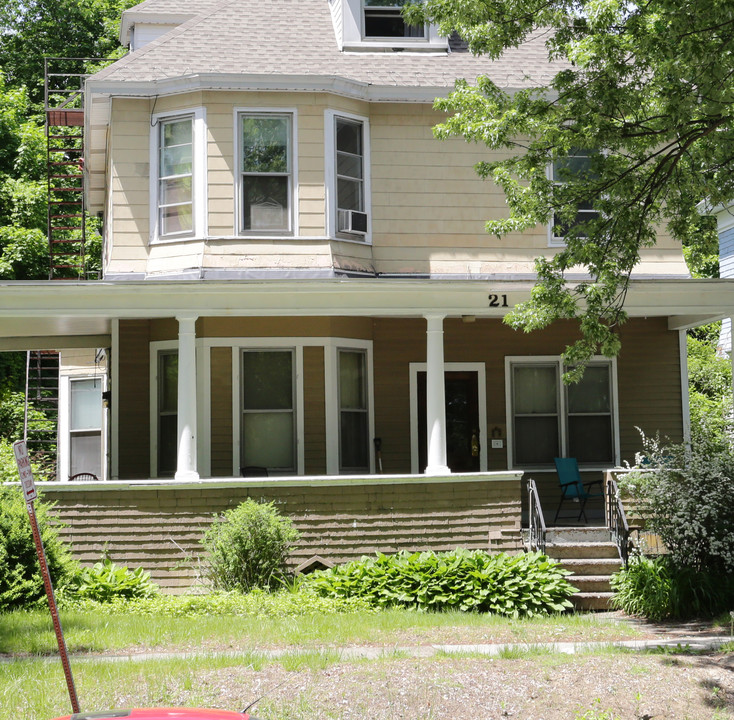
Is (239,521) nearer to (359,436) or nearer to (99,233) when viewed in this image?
(359,436)

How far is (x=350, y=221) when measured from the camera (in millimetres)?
14609

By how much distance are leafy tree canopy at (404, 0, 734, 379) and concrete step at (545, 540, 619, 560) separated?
254 cm

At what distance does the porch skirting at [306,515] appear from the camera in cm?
1269

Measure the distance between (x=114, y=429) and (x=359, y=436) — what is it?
3.76m

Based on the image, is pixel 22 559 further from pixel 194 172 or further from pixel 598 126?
pixel 598 126

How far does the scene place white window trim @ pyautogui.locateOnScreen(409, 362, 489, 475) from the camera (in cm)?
1552

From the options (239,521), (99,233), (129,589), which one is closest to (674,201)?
(239,521)

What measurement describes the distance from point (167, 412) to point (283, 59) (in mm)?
5713

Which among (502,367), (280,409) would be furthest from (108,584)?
(502,367)

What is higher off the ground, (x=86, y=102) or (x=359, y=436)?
(x=86, y=102)

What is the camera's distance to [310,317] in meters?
14.9

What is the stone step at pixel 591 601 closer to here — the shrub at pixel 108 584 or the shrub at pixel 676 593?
the shrub at pixel 676 593

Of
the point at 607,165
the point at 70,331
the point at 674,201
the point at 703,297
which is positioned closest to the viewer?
the point at 607,165

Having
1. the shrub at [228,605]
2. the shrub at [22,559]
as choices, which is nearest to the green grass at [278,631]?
the shrub at [228,605]
